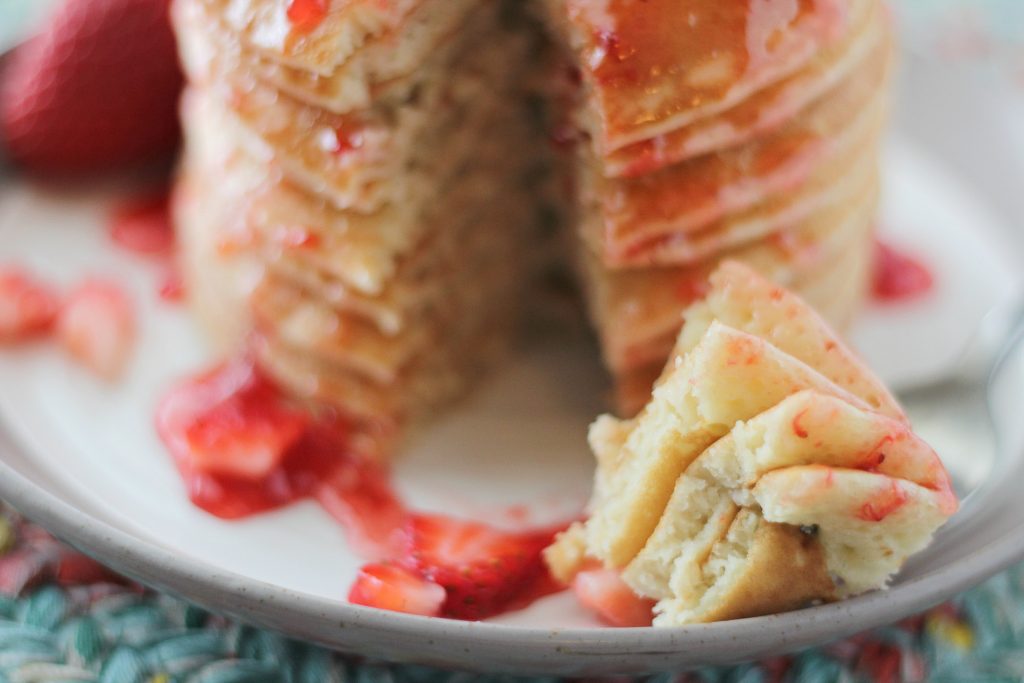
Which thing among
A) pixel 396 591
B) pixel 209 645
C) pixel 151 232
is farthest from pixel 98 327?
pixel 396 591

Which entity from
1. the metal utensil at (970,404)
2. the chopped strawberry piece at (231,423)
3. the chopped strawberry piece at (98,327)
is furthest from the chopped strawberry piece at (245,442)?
the metal utensil at (970,404)

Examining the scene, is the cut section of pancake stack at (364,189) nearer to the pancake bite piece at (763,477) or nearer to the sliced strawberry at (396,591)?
the sliced strawberry at (396,591)

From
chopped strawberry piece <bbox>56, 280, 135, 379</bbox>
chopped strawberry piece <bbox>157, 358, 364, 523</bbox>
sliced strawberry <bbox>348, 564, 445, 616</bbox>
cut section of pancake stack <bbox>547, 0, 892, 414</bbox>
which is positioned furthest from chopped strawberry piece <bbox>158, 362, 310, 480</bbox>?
cut section of pancake stack <bbox>547, 0, 892, 414</bbox>

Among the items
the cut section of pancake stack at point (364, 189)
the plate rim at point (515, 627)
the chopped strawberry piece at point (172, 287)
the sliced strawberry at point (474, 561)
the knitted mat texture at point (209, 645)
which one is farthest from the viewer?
the chopped strawberry piece at point (172, 287)

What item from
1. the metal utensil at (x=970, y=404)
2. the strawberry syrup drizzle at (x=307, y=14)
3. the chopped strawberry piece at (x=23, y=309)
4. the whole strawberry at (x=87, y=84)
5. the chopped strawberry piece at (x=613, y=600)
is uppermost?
the strawberry syrup drizzle at (x=307, y=14)

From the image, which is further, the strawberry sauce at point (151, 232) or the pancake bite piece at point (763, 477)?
the strawberry sauce at point (151, 232)

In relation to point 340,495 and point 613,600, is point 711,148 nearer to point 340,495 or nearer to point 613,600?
point 613,600
